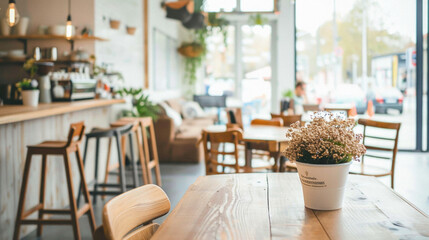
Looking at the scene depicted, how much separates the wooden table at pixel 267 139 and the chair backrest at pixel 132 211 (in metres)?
2.07

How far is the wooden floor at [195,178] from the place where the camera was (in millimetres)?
4020

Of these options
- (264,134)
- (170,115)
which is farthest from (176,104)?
(264,134)

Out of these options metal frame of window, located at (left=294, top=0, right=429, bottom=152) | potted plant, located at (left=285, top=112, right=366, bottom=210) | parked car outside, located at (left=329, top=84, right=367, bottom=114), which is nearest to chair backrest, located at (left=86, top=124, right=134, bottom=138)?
potted plant, located at (left=285, top=112, right=366, bottom=210)

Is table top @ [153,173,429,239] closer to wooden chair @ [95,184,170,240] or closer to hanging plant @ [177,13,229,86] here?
A: wooden chair @ [95,184,170,240]

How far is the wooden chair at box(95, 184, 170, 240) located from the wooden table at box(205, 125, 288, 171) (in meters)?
2.07

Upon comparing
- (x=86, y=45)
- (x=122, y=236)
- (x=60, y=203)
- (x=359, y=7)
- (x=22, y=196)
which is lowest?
(x=60, y=203)

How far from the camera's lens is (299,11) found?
30.5 ft

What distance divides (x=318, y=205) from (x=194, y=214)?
47 cm

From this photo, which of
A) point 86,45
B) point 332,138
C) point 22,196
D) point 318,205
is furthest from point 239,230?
point 86,45

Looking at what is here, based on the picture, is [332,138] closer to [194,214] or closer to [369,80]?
[194,214]

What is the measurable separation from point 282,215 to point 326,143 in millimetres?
307

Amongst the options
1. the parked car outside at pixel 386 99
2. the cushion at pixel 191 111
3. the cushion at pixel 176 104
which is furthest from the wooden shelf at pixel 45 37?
the parked car outside at pixel 386 99

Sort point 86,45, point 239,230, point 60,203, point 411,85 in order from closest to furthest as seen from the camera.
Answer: point 239,230, point 60,203, point 86,45, point 411,85

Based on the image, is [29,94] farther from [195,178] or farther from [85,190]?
[195,178]
